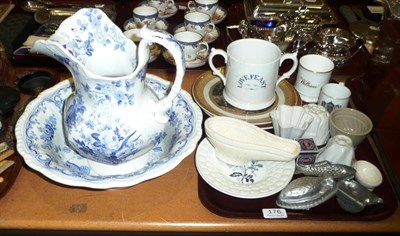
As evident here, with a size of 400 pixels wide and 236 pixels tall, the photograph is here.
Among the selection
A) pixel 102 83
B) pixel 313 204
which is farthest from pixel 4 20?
pixel 313 204

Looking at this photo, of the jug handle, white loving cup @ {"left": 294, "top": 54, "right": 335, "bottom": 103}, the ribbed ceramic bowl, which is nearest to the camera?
the jug handle

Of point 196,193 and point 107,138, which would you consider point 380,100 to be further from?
point 107,138

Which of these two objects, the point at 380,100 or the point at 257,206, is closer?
the point at 257,206

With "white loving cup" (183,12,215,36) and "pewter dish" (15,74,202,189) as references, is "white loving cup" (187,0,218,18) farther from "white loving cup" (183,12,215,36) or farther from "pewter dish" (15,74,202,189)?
"pewter dish" (15,74,202,189)

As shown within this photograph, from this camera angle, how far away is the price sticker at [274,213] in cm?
55

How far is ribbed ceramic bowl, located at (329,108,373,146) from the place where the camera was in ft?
2.11

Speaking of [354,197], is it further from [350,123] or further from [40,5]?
[40,5]

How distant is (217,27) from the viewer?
1.06 meters

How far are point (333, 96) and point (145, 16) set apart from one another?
0.52m

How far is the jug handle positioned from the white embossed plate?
0.39 feet

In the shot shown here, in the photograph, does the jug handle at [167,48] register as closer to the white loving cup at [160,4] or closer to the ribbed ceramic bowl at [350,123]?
the ribbed ceramic bowl at [350,123]

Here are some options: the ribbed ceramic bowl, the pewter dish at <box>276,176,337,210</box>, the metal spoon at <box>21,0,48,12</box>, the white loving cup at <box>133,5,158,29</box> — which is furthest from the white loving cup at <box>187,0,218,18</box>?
the pewter dish at <box>276,176,337,210</box>

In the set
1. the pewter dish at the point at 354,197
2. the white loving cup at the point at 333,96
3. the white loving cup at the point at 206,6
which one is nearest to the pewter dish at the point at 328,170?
the pewter dish at the point at 354,197

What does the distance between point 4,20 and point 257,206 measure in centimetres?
86
